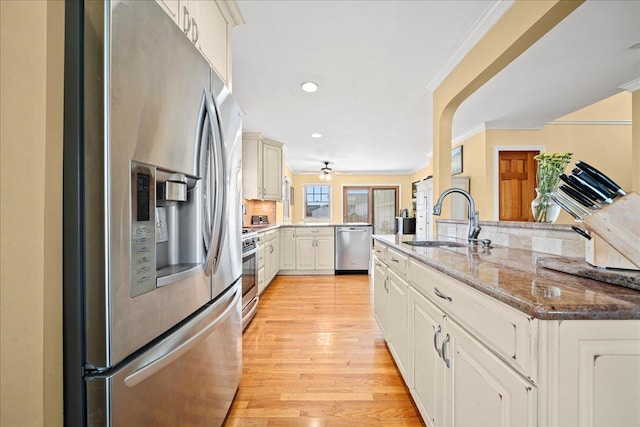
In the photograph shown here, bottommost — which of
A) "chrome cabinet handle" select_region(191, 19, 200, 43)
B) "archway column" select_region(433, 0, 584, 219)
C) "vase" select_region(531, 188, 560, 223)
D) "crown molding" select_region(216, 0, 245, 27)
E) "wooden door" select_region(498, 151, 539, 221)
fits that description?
"vase" select_region(531, 188, 560, 223)

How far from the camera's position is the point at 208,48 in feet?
5.05

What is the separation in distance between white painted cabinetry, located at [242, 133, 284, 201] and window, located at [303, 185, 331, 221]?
11.6 feet

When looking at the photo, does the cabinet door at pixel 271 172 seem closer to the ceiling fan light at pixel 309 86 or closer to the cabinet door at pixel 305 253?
the cabinet door at pixel 305 253

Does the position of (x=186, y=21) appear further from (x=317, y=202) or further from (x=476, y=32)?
(x=317, y=202)

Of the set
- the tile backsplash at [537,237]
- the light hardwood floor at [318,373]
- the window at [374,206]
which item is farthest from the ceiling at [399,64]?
the window at [374,206]

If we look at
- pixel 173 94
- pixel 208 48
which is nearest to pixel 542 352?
pixel 173 94

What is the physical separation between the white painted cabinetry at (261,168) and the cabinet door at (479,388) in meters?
3.94

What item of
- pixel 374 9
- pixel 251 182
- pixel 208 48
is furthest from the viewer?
pixel 251 182

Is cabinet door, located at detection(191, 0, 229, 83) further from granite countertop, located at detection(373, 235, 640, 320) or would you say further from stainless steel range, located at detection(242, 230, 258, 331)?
granite countertop, located at detection(373, 235, 640, 320)

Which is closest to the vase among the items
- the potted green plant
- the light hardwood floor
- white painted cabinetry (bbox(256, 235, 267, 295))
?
the potted green plant

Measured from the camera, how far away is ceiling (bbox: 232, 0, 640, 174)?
184cm

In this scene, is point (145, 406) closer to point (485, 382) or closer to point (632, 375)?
point (485, 382)

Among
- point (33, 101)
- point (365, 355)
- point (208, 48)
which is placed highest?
point (208, 48)

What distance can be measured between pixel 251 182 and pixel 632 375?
4.41 meters
